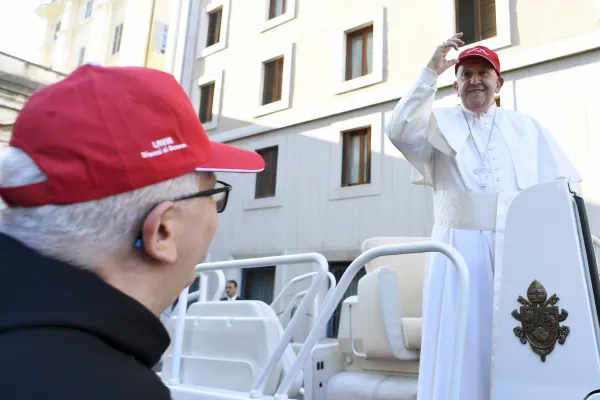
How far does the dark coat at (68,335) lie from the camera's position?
0.56m

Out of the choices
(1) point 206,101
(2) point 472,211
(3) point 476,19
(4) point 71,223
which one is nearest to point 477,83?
(2) point 472,211

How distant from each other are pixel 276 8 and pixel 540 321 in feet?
44.1

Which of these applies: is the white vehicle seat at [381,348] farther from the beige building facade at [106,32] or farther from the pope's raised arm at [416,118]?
the beige building facade at [106,32]

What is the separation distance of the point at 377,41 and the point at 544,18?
3385 mm

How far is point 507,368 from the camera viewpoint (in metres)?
1.72

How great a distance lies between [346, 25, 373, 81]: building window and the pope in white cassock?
9.19 meters

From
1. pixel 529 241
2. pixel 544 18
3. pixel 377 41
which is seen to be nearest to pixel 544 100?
pixel 544 18

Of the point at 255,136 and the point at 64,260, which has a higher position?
the point at 255,136

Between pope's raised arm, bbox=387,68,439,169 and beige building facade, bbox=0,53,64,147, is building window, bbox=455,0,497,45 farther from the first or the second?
beige building facade, bbox=0,53,64,147

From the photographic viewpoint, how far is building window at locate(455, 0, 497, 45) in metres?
9.77

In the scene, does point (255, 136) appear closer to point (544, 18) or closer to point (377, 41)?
point (377, 41)

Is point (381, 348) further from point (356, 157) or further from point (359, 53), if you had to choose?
point (359, 53)

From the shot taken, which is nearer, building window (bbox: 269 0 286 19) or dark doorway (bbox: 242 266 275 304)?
dark doorway (bbox: 242 266 275 304)

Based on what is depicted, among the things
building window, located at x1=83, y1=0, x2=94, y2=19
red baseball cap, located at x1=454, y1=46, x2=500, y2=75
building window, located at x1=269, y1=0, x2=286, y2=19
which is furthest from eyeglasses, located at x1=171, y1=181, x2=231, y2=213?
building window, located at x1=83, y1=0, x2=94, y2=19
